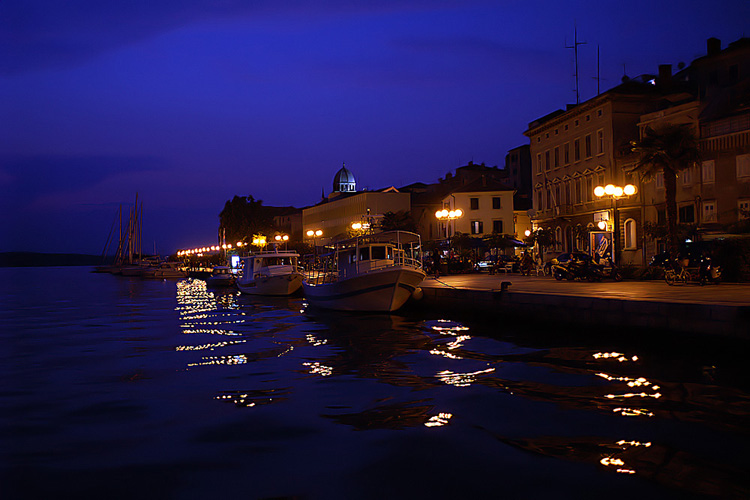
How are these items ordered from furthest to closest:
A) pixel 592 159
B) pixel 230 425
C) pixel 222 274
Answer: pixel 222 274, pixel 592 159, pixel 230 425

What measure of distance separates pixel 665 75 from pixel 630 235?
12.9m

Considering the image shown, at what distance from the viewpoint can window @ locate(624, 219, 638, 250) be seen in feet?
154

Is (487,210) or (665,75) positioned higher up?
(665,75)

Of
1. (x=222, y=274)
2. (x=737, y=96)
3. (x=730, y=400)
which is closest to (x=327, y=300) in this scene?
(x=730, y=400)

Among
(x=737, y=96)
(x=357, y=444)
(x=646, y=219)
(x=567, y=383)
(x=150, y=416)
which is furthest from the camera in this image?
(x=646, y=219)

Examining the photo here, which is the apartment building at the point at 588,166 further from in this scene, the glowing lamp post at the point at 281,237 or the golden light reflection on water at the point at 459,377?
the glowing lamp post at the point at 281,237

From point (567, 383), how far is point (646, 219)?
36.4 meters

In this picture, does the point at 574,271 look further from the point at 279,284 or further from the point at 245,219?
the point at 245,219

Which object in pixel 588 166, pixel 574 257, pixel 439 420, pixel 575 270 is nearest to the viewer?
pixel 439 420

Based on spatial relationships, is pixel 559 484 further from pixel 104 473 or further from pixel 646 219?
pixel 646 219

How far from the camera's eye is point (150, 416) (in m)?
11.1

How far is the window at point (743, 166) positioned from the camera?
3781 cm

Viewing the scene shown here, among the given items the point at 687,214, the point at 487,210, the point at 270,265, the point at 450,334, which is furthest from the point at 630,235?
the point at 487,210

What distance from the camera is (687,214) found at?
42.0 m
